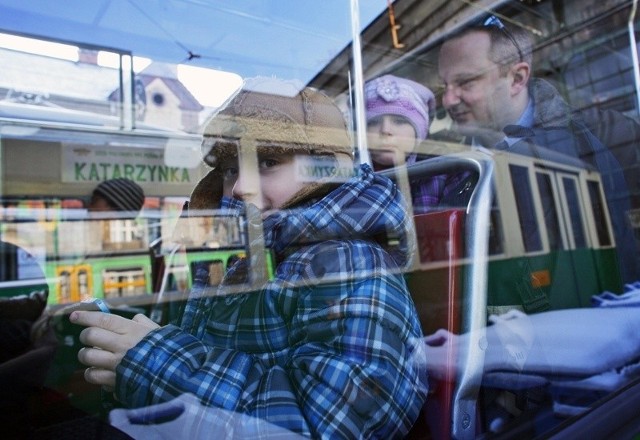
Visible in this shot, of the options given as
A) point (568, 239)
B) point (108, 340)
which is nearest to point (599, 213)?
point (568, 239)

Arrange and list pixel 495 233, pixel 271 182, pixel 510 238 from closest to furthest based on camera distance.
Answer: pixel 271 182, pixel 495 233, pixel 510 238

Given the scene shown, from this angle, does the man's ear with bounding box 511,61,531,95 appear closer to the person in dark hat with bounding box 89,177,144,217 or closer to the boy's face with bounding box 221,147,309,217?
the boy's face with bounding box 221,147,309,217

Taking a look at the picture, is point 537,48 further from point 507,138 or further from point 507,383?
point 507,383

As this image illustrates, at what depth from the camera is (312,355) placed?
0.90 meters

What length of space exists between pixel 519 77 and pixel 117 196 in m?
2.56

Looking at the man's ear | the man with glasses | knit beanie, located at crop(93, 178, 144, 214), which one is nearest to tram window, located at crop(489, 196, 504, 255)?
the man with glasses

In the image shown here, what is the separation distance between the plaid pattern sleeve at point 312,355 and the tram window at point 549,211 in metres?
1.12

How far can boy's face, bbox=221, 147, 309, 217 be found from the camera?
3.60ft

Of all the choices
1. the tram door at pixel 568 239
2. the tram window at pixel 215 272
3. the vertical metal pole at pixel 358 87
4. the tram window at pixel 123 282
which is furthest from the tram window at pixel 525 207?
the tram window at pixel 123 282

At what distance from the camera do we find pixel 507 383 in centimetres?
130

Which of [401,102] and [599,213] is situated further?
[599,213]

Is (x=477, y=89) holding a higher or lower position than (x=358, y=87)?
lower

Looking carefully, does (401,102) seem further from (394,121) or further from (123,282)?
(123,282)

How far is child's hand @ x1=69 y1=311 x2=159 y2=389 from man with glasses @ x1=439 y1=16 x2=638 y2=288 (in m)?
1.35
